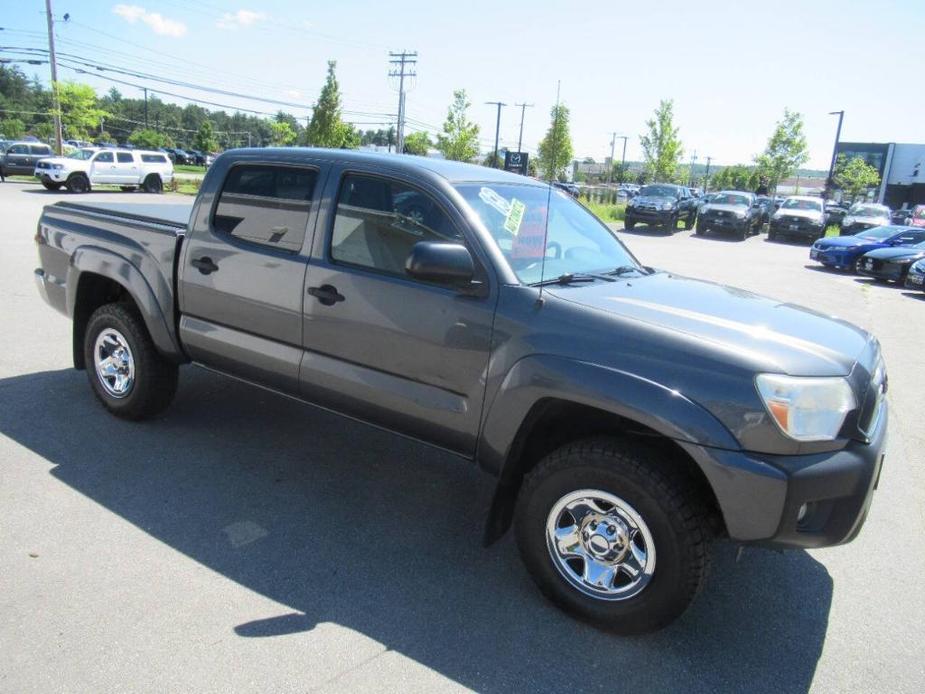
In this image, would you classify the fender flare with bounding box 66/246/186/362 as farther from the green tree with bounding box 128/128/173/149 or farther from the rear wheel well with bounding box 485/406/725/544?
the green tree with bounding box 128/128/173/149

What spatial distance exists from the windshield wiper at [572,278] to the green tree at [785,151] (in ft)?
153

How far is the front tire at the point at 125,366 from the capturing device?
14.2ft

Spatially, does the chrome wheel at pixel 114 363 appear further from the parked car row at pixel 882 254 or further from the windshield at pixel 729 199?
the windshield at pixel 729 199

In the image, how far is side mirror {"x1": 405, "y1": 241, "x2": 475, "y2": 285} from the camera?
2808 mm

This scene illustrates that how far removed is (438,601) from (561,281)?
1554 mm

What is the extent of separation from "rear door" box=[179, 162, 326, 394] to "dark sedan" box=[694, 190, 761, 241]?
2442cm

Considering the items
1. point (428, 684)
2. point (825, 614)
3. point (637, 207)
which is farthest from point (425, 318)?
point (637, 207)

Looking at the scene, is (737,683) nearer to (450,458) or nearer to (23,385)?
(450,458)

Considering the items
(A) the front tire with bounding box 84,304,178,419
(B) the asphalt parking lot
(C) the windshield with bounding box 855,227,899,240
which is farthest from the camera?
(C) the windshield with bounding box 855,227,899,240

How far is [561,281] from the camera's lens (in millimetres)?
3162

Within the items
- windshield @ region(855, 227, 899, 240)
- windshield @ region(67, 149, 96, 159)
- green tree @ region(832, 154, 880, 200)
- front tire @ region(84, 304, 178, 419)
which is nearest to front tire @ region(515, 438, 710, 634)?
front tire @ region(84, 304, 178, 419)

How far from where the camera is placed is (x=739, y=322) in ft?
9.32

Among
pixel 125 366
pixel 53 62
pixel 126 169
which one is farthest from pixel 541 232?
pixel 53 62

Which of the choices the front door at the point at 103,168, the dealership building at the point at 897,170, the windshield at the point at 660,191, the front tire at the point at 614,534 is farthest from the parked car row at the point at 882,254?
the dealership building at the point at 897,170
